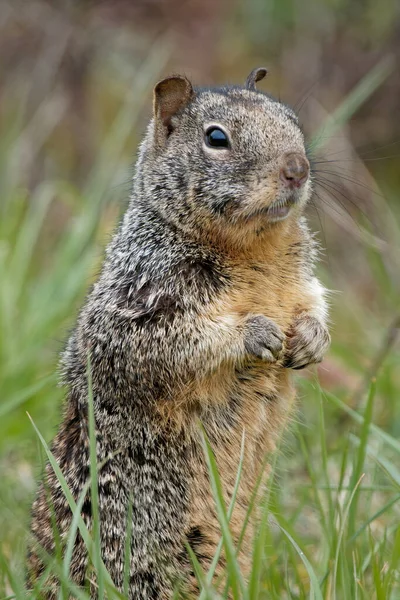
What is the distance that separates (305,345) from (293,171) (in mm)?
659

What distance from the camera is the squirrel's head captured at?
11.8 feet

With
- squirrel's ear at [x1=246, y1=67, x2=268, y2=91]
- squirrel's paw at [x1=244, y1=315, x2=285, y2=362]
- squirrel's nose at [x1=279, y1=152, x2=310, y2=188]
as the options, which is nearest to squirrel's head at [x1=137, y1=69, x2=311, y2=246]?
squirrel's nose at [x1=279, y1=152, x2=310, y2=188]

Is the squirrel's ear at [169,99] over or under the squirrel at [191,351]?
over

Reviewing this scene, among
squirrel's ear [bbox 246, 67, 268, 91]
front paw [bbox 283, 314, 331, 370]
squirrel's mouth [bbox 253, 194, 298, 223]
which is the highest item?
squirrel's ear [bbox 246, 67, 268, 91]

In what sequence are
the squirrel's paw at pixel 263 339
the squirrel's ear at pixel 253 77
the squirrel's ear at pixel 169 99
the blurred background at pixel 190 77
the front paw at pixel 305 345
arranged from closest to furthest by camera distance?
the squirrel's paw at pixel 263 339 → the front paw at pixel 305 345 → the squirrel's ear at pixel 169 99 → the squirrel's ear at pixel 253 77 → the blurred background at pixel 190 77

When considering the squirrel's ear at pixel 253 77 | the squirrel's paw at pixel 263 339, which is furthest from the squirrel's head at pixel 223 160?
the squirrel's paw at pixel 263 339

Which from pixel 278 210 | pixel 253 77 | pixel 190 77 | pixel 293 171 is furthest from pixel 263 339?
pixel 190 77

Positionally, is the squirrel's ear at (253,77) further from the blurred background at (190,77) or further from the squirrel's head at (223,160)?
the blurred background at (190,77)

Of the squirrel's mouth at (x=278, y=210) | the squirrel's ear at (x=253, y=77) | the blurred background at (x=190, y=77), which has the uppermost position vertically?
the blurred background at (x=190, y=77)

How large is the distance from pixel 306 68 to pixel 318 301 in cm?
674

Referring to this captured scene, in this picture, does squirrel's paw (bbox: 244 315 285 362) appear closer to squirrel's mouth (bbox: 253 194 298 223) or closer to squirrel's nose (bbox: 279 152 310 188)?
squirrel's mouth (bbox: 253 194 298 223)

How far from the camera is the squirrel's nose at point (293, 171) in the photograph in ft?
11.7

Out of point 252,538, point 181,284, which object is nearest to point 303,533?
point 252,538

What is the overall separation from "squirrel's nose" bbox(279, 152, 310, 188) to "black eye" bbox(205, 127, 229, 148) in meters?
0.30
